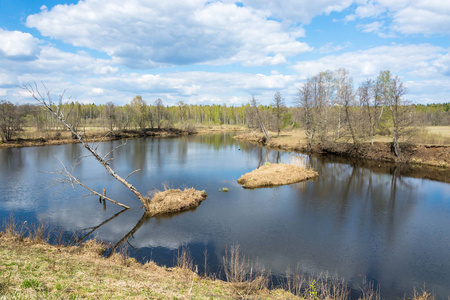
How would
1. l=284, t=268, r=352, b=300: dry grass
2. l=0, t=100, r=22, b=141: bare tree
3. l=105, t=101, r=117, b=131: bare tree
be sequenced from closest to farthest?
1. l=284, t=268, r=352, b=300: dry grass
2. l=0, t=100, r=22, b=141: bare tree
3. l=105, t=101, r=117, b=131: bare tree

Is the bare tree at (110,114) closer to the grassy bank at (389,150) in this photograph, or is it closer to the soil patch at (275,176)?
the grassy bank at (389,150)

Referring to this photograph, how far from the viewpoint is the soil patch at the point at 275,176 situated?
86.6 ft

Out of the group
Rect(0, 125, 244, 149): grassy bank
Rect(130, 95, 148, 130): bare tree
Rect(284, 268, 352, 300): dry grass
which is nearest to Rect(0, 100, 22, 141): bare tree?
Rect(0, 125, 244, 149): grassy bank

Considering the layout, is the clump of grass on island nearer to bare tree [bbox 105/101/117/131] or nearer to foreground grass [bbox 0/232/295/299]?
foreground grass [bbox 0/232/295/299]

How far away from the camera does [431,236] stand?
15703 millimetres

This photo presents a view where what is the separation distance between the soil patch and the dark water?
109 cm

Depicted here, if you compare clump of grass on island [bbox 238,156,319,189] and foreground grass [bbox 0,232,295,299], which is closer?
foreground grass [bbox 0,232,295,299]

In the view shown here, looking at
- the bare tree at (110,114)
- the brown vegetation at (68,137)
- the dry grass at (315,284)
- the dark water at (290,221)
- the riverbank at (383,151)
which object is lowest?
the dry grass at (315,284)

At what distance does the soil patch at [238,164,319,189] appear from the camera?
26394 mm

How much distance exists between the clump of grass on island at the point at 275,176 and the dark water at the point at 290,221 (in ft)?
3.58

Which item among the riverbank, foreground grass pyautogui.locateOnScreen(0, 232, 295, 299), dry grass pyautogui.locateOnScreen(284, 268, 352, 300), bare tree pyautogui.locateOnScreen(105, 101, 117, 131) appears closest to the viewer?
foreground grass pyautogui.locateOnScreen(0, 232, 295, 299)

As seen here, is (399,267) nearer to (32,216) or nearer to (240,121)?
(32,216)

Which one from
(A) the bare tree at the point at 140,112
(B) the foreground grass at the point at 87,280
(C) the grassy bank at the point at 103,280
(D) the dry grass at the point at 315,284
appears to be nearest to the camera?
(B) the foreground grass at the point at 87,280

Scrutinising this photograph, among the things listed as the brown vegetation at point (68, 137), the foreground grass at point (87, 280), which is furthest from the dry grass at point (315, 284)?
the brown vegetation at point (68, 137)
